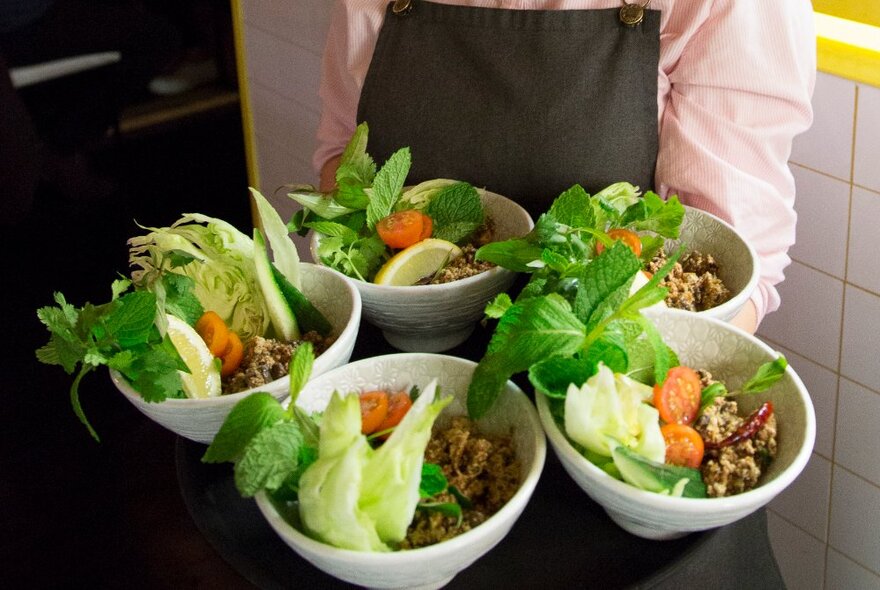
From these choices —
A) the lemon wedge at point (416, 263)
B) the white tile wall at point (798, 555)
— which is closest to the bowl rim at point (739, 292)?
Answer: the lemon wedge at point (416, 263)

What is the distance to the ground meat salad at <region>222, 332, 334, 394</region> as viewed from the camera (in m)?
1.08

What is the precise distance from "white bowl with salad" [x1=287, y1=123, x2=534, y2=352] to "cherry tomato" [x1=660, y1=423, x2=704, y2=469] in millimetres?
351

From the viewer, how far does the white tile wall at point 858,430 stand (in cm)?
176

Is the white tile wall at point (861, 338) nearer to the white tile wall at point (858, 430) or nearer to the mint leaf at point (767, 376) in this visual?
the white tile wall at point (858, 430)

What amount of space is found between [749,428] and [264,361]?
0.55 metres

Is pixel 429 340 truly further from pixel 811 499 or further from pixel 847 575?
pixel 847 575

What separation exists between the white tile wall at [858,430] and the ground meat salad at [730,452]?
0.90m

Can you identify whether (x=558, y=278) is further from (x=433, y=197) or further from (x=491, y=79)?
(x=491, y=79)

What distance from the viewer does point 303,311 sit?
118 centimetres

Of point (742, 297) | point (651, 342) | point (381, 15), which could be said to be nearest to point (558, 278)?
point (651, 342)

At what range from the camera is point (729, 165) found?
136cm

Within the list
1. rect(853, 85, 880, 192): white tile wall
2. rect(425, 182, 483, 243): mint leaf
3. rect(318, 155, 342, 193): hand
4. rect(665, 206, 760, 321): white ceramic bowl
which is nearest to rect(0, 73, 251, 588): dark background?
rect(318, 155, 342, 193): hand

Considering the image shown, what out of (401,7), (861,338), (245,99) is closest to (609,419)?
(401,7)

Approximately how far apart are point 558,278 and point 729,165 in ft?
1.46
